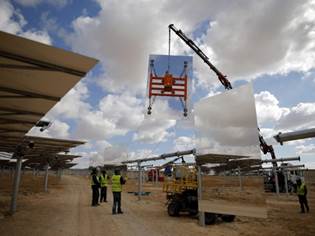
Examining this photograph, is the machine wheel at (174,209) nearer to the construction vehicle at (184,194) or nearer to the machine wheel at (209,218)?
the construction vehicle at (184,194)

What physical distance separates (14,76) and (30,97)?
3.51 feet

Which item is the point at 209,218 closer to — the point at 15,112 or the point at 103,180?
the point at 103,180

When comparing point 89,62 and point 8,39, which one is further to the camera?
point 89,62

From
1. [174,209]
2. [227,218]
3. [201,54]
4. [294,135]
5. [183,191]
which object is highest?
[201,54]

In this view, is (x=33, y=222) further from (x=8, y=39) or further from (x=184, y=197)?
(x=8, y=39)

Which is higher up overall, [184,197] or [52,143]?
[52,143]

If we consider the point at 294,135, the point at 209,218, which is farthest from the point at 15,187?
the point at 294,135

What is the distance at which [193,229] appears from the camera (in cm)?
998

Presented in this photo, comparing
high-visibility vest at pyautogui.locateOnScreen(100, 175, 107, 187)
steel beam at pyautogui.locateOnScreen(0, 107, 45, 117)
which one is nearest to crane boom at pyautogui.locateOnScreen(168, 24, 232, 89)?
high-visibility vest at pyautogui.locateOnScreen(100, 175, 107, 187)

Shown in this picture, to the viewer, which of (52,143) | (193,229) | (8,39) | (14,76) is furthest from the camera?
(52,143)

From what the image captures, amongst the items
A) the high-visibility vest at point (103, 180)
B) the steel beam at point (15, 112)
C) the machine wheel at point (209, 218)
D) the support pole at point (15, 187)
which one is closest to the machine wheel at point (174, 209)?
the machine wheel at point (209, 218)

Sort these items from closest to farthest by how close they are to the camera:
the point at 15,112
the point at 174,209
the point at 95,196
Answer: the point at 15,112 → the point at 174,209 → the point at 95,196

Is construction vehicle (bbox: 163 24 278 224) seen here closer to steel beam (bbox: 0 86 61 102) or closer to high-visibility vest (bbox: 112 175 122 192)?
high-visibility vest (bbox: 112 175 122 192)

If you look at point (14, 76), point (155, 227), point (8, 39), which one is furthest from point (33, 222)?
point (8, 39)
